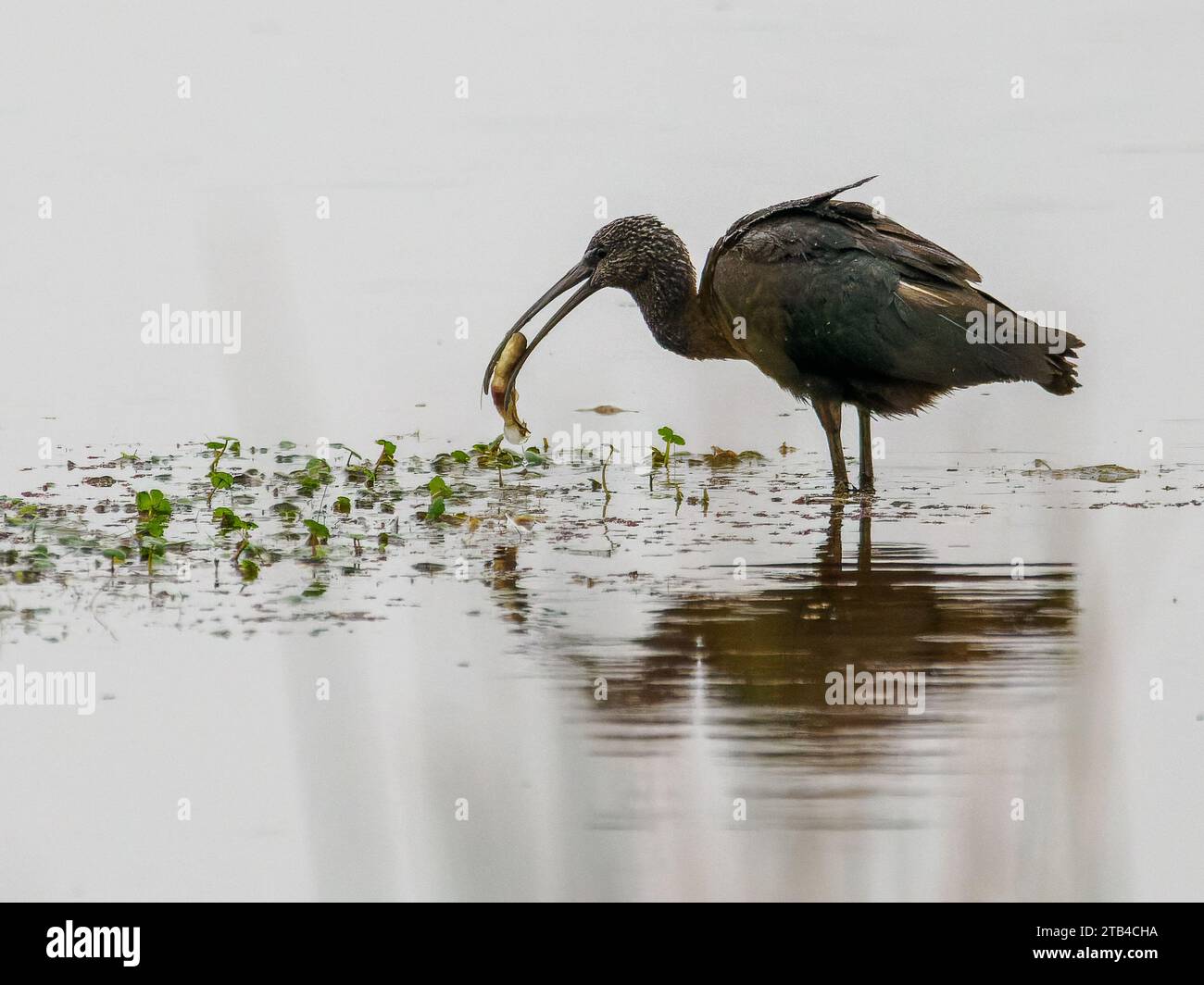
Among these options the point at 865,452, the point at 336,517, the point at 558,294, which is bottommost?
the point at 336,517

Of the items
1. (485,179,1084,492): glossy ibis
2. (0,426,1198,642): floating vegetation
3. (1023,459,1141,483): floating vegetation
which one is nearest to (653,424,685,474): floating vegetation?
(0,426,1198,642): floating vegetation

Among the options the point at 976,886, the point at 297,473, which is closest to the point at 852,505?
the point at 297,473

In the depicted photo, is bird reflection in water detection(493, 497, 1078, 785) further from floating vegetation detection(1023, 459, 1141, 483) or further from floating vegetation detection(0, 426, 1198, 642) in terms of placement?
floating vegetation detection(1023, 459, 1141, 483)

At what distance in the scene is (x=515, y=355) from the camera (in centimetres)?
1007

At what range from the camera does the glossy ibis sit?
853 centimetres

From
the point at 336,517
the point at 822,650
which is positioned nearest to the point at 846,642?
the point at 822,650

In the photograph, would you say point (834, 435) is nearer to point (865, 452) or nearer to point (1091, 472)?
point (865, 452)

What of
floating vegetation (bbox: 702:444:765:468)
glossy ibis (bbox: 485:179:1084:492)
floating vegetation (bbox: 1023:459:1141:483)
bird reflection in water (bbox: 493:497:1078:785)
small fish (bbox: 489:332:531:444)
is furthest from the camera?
floating vegetation (bbox: 702:444:765:468)

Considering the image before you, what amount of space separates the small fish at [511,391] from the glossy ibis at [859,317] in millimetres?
1221

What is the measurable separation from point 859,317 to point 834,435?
2.22ft

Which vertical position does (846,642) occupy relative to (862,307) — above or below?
below

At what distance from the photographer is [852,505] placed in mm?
8672

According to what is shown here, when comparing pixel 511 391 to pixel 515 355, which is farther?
pixel 515 355

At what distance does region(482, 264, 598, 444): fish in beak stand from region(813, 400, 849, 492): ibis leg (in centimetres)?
160
